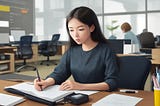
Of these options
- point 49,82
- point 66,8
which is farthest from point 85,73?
point 66,8

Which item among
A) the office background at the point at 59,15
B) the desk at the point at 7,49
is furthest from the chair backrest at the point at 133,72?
the office background at the point at 59,15

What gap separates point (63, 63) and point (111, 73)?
374 mm

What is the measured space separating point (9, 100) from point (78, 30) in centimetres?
54

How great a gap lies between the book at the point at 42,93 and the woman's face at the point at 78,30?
0.32 meters

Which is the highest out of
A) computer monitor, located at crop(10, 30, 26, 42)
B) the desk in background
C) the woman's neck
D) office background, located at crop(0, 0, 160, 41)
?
office background, located at crop(0, 0, 160, 41)

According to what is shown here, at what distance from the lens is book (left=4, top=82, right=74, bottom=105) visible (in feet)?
3.62

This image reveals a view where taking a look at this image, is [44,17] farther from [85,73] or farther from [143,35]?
[85,73]

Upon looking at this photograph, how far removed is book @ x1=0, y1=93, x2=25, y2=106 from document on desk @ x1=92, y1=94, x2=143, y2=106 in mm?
370

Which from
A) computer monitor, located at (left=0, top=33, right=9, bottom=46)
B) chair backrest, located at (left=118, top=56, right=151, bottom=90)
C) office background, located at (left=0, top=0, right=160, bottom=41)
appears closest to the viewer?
chair backrest, located at (left=118, top=56, right=151, bottom=90)

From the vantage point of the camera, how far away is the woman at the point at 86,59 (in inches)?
52.9

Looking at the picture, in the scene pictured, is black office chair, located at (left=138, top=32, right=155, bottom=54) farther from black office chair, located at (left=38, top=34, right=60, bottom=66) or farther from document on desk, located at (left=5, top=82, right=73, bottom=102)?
document on desk, located at (left=5, top=82, right=73, bottom=102)

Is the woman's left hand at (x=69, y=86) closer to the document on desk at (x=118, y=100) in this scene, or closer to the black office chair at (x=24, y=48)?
the document on desk at (x=118, y=100)

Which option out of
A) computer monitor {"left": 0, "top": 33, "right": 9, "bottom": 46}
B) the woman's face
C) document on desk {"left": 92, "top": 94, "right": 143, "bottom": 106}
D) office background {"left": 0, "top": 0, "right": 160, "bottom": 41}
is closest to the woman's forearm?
document on desk {"left": 92, "top": 94, "right": 143, "bottom": 106}

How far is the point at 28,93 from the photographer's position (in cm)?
121
